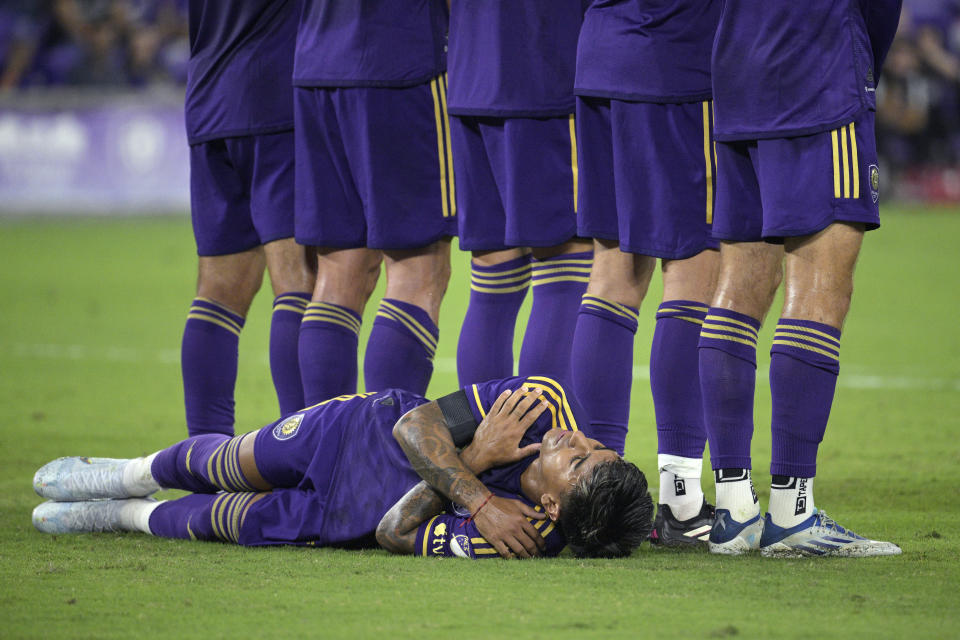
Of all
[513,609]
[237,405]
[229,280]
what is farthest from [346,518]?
[237,405]

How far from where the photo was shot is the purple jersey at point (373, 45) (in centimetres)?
410

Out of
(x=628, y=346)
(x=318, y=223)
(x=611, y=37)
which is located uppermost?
(x=611, y=37)

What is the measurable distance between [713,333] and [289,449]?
1141 mm

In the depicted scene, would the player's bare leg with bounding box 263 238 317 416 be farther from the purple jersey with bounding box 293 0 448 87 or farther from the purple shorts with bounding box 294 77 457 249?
the purple jersey with bounding box 293 0 448 87

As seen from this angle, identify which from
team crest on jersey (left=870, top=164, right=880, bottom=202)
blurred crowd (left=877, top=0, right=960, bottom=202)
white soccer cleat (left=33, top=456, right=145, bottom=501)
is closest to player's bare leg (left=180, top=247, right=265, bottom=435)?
white soccer cleat (left=33, top=456, right=145, bottom=501)

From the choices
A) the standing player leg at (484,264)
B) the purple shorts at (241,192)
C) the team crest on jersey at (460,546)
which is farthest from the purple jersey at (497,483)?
the purple shorts at (241,192)

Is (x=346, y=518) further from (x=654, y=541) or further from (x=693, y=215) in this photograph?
(x=693, y=215)

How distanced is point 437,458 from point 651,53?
1.26m

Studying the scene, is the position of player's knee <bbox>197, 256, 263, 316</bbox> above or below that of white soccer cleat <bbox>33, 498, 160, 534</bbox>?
above

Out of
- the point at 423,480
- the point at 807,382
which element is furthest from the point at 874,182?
the point at 423,480

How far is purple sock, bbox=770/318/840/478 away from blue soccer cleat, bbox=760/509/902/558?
0.42 ft

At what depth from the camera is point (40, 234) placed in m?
16.0

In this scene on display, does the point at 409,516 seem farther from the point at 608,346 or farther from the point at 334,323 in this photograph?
the point at 334,323

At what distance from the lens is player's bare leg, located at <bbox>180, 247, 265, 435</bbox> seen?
4480 mm
